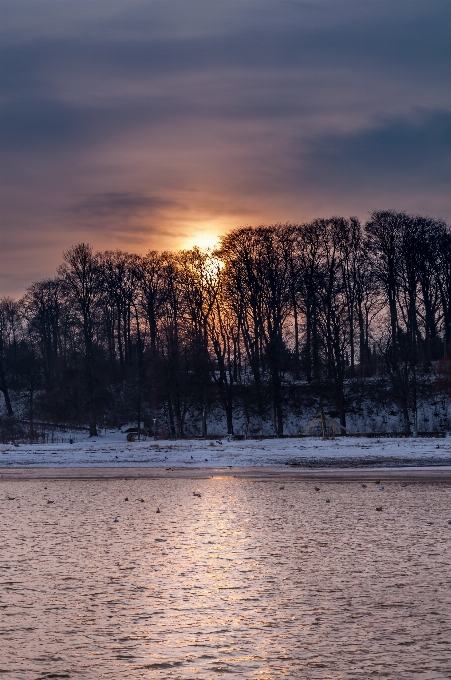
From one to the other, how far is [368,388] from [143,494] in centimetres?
4853

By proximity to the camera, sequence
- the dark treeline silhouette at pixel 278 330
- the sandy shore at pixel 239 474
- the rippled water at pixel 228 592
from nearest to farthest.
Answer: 1. the rippled water at pixel 228 592
2. the sandy shore at pixel 239 474
3. the dark treeline silhouette at pixel 278 330

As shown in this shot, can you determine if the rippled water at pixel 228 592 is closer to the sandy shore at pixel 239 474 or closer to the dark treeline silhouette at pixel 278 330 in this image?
the sandy shore at pixel 239 474

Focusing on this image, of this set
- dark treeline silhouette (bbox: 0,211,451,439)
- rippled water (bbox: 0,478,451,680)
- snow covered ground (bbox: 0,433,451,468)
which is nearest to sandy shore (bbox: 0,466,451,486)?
snow covered ground (bbox: 0,433,451,468)

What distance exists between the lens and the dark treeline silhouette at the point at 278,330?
63.8 m

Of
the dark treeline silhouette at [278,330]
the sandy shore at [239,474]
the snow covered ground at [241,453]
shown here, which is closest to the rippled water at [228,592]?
the sandy shore at [239,474]

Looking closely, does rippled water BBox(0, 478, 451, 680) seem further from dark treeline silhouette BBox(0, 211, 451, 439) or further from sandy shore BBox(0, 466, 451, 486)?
dark treeline silhouette BBox(0, 211, 451, 439)

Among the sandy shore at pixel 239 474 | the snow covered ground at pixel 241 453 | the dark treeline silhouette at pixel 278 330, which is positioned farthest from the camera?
the dark treeline silhouette at pixel 278 330

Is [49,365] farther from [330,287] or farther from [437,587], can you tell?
[437,587]

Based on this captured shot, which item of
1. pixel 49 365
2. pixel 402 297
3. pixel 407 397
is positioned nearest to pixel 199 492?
pixel 407 397

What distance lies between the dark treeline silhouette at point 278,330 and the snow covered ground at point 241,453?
11.2m

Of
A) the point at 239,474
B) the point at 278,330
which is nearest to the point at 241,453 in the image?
the point at 239,474

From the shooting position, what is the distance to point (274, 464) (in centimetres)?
3775

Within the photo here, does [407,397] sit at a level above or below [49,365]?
below

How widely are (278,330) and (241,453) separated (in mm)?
30720
